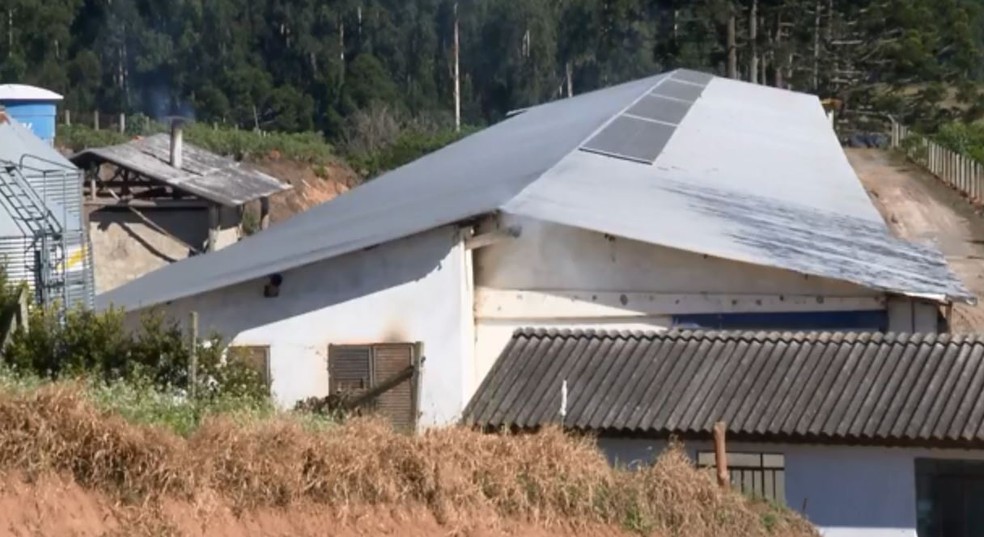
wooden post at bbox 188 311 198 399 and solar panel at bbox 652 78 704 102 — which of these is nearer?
wooden post at bbox 188 311 198 399

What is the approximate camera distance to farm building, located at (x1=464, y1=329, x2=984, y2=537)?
51.8 ft

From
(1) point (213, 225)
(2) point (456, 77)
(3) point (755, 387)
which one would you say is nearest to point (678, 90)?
(1) point (213, 225)

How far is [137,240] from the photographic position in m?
36.9

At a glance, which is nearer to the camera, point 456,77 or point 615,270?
point 615,270

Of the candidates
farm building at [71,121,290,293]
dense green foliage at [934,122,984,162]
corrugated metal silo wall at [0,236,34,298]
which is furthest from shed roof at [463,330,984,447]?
dense green foliage at [934,122,984,162]

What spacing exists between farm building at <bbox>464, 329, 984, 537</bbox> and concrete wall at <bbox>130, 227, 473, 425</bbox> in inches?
19.9

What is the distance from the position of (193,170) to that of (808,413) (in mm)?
24638

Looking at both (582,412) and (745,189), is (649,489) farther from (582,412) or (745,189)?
(745,189)

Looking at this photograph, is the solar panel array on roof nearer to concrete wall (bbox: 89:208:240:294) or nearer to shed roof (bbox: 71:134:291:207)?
shed roof (bbox: 71:134:291:207)

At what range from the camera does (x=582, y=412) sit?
54.2 feet

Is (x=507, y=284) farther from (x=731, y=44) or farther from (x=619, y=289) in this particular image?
(x=731, y=44)

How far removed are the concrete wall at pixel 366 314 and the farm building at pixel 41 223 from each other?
2555 mm

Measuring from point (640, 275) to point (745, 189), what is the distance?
5.03 metres

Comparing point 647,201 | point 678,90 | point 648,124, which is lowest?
point 647,201
